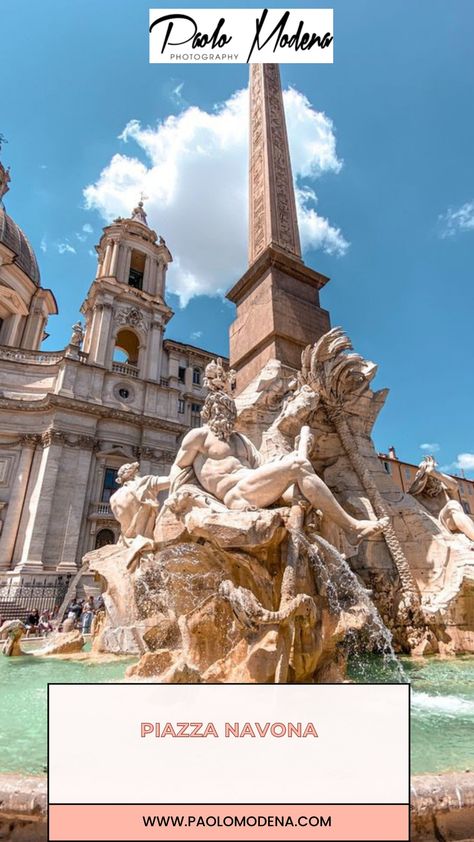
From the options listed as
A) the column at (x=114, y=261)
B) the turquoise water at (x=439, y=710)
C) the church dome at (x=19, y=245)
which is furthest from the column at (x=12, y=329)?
the turquoise water at (x=439, y=710)

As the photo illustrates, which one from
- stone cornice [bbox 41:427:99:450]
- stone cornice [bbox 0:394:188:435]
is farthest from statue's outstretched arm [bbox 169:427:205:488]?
stone cornice [bbox 0:394:188:435]

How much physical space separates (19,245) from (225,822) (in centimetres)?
4367

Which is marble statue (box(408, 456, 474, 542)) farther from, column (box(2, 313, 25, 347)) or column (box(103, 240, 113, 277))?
column (box(2, 313, 25, 347))

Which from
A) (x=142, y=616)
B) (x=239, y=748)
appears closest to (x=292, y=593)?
(x=239, y=748)

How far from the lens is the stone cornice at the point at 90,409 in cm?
2600

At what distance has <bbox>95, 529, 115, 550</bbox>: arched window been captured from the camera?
25034mm

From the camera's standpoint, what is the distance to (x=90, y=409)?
88.7 feet

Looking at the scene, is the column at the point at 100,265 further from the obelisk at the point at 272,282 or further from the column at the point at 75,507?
the obelisk at the point at 272,282

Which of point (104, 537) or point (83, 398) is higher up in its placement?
point (83, 398)

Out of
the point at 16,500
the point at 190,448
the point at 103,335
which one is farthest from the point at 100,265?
the point at 190,448

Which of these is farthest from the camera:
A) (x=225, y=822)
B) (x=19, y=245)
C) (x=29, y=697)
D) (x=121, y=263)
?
(x=19, y=245)

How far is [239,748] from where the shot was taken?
5.50 ft

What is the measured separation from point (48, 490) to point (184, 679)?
76.6 feet

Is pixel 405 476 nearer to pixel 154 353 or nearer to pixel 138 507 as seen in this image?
pixel 154 353
